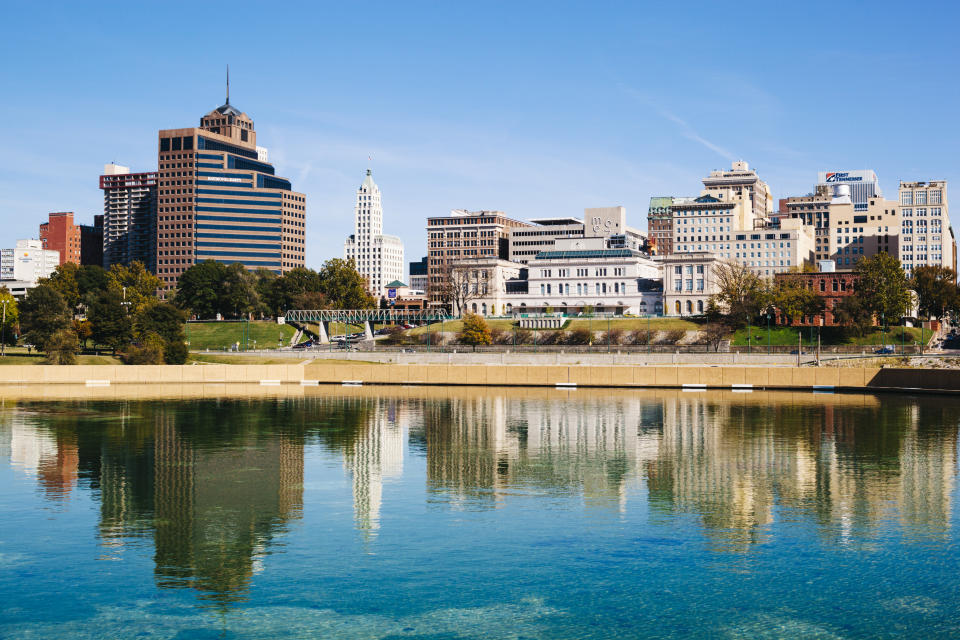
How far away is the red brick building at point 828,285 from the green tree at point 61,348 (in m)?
109

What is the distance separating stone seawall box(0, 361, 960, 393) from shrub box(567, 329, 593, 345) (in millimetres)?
51975

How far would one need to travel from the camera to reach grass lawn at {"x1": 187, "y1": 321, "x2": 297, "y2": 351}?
15149 centimetres

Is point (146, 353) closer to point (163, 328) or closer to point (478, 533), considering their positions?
point (163, 328)

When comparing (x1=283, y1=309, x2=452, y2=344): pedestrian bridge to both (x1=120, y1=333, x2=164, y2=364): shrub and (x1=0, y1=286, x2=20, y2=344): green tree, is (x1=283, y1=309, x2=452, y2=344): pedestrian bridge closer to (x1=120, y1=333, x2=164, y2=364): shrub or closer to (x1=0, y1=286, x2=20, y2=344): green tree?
(x1=0, y1=286, x2=20, y2=344): green tree

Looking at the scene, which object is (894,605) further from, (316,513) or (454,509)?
(316,513)

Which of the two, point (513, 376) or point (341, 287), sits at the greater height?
point (341, 287)

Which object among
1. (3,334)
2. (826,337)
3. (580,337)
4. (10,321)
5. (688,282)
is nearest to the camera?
(3,334)

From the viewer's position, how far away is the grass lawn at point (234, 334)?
497 feet

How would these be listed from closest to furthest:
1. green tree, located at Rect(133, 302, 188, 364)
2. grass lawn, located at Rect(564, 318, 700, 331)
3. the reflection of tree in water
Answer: the reflection of tree in water < green tree, located at Rect(133, 302, 188, 364) < grass lawn, located at Rect(564, 318, 700, 331)

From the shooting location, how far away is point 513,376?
92875 millimetres

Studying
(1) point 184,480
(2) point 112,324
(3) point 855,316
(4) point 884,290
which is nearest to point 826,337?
(3) point 855,316

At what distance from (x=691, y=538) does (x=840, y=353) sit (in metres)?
96.2

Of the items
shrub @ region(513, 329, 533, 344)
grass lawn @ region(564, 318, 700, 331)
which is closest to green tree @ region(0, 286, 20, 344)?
shrub @ region(513, 329, 533, 344)

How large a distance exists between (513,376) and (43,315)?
Result: 199ft
